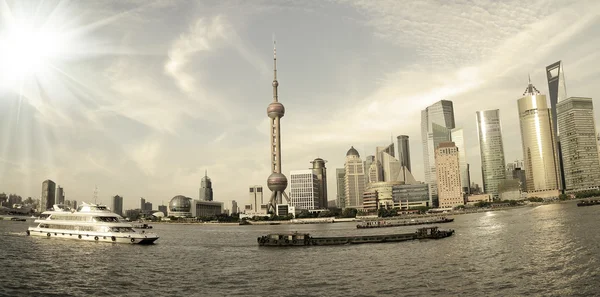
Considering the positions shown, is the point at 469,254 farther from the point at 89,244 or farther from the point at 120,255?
the point at 89,244

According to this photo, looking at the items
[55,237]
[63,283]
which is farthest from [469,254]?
[55,237]

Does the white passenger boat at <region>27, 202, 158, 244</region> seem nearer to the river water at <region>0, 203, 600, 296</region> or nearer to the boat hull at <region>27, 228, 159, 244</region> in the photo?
the boat hull at <region>27, 228, 159, 244</region>

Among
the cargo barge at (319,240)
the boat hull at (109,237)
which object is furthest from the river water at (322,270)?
the cargo barge at (319,240)

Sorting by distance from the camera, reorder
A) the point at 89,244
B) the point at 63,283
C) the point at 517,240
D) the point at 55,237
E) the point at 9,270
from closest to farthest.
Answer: the point at 63,283 → the point at 9,270 → the point at 517,240 → the point at 89,244 → the point at 55,237

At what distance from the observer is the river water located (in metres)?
54.7

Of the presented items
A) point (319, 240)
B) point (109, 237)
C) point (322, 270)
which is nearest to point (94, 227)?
point (109, 237)

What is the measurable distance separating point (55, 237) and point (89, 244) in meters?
21.2

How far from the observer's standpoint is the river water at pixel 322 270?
5472cm

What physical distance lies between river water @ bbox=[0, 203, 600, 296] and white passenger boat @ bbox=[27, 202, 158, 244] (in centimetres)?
919

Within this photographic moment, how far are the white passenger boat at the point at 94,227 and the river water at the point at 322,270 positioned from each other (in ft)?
30.1

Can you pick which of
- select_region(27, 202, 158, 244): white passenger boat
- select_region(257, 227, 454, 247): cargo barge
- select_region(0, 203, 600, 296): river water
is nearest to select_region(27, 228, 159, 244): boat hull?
select_region(27, 202, 158, 244): white passenger boat

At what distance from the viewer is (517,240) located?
100562mm

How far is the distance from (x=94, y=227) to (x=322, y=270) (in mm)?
73409

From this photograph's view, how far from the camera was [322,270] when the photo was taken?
71125 millimetres
